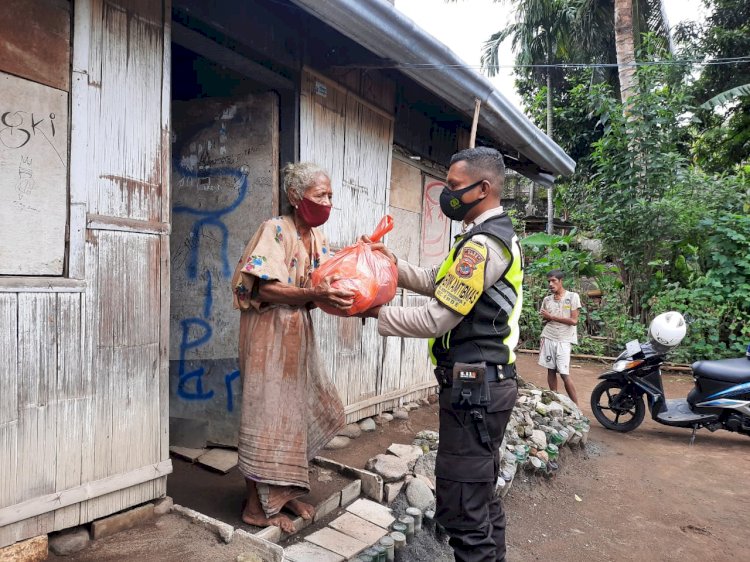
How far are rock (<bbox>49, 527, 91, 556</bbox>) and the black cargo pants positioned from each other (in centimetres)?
159

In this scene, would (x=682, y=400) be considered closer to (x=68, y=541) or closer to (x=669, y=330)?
(x=669, y=330)

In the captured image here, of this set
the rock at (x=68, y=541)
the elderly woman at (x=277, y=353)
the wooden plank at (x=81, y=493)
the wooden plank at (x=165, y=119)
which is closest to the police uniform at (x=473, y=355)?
the elderly woman at (x=277, y=353)

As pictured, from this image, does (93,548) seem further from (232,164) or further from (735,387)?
(735,387)

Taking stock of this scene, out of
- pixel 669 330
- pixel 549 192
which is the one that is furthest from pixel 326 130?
pixel 549 192

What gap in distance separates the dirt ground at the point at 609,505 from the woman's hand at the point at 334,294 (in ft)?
4.04

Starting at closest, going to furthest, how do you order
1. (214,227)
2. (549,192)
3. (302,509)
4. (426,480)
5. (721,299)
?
(302,509) < (426,480) < (214,227) < (721,299) < (549,192)

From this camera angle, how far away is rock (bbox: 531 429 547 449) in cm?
469

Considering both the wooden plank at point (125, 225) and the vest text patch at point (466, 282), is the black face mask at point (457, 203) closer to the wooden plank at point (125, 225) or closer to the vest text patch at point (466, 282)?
the vest text patch at point (466, 282)

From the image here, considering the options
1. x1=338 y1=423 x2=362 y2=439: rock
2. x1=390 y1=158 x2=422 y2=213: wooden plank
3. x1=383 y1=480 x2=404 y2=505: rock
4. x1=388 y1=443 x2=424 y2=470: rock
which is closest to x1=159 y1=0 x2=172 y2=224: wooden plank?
x1=383 y1=480 x2=404 y2=505: rock

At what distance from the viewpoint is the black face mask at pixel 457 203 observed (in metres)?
2.38

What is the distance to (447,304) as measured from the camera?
2.15 meters

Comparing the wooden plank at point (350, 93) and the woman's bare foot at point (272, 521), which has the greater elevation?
the wooden plank at point (350, 93)

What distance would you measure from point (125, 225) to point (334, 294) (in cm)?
112

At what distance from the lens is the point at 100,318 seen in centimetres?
240
